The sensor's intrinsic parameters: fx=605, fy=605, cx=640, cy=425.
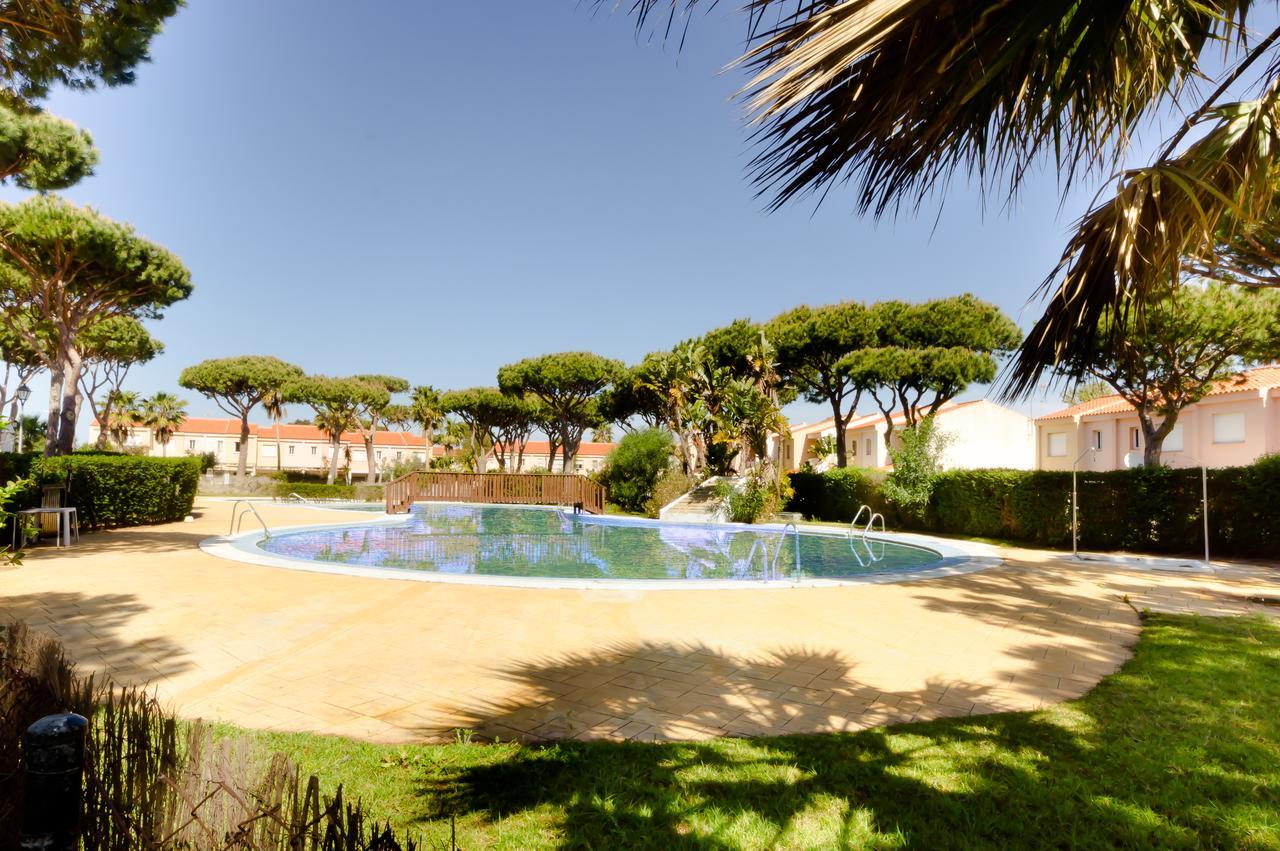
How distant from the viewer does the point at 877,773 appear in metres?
2.82

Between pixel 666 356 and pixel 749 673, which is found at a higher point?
pixel 666 356

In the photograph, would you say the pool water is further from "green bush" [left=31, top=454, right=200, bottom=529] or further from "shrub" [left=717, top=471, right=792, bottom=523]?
"green bush" [left=31, top=454, right=200, bottom=529]

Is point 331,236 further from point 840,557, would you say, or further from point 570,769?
point 570,769

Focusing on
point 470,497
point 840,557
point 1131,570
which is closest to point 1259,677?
point 1131,570

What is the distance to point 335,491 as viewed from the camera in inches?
1278

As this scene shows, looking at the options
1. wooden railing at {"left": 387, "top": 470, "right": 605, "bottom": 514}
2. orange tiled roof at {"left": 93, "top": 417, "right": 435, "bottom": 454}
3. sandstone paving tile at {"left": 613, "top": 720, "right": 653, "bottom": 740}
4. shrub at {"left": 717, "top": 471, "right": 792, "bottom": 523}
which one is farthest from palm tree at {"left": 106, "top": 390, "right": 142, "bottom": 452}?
sandstone paving tile at {"left": 613, "top": 720, "right": 653, "bottom": 740}

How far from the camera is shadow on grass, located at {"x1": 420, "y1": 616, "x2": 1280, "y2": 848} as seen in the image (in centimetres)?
235

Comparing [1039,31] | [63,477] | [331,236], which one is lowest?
[63,477]

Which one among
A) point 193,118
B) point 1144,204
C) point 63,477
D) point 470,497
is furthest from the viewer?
point 470,497

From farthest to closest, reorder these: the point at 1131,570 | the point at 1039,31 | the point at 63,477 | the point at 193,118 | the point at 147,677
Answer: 1. the point at 193,118
2. the point at 63,477
3. the point at 1131,570
4. the point at 147,677
5. the point at 1039,31

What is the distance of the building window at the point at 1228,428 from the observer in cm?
2275

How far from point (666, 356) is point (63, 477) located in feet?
67.5

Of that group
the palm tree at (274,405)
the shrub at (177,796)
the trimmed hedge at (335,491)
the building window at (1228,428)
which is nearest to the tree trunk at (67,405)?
the shrub at (177,796)

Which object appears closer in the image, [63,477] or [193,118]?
[63,477]
